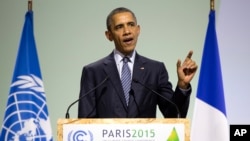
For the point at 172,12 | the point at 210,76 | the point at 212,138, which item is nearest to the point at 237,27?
the point at 172,12

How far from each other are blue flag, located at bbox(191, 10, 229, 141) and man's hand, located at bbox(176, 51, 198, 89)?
0.55 meters

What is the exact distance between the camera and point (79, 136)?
2.07 metres

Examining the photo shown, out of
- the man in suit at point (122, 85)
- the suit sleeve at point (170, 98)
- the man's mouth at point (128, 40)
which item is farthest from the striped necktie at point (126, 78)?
the suit sleeve at point (170, 98)

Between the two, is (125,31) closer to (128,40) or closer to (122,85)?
(128,40)

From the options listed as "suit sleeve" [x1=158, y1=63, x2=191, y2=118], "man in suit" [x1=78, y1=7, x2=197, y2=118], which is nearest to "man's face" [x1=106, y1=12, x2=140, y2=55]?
"man in suit" [x1=78, y1=7, x2=197, y2=118]

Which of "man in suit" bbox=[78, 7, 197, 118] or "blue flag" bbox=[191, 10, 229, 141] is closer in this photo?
"man in suit" bbox=[78, 7, 197, 118]

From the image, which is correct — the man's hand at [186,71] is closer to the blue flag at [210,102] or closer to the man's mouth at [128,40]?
the man's mouth at [128,40]

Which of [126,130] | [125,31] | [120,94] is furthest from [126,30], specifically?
[126,130]

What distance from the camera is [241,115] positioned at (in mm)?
3834

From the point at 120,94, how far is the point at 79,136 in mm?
726

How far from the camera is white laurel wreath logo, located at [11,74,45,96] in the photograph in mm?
3119

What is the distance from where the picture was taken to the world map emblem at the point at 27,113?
2.91m

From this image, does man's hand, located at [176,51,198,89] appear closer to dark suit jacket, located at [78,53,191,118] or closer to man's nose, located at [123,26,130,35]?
dark suit jacket, located at [78,53,191,118]

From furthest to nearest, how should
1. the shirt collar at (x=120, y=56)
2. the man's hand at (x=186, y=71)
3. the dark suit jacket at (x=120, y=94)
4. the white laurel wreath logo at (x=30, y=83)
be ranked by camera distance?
the white laurel wreath logo at (x=30, y=83)
the shirt collar at (x=120, y=56)
the dark suit jacket at (x=120, y=94)
the man's hand at (x=186, y=71)
